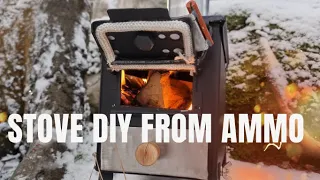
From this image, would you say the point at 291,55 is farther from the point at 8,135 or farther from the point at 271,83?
the point at 8,135

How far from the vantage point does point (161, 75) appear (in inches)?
116

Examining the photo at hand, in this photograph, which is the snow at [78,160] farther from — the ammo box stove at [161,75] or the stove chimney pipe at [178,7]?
the stove chimney pipe at [178,7]

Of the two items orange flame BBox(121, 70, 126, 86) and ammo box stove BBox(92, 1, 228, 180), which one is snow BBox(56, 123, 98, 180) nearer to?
ammo box stove BBox(92, 1, 228, 180)

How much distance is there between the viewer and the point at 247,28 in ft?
15.9

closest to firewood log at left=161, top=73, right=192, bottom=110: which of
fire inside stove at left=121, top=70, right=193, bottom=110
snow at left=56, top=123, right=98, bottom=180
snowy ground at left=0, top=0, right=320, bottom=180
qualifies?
fire inside stove at left=121, top=70, right=193, bottom=110

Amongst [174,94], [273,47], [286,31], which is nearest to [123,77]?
[174,94]

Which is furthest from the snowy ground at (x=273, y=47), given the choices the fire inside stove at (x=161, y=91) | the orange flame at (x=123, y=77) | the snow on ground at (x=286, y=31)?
the orange flame at (x=123, y=77)

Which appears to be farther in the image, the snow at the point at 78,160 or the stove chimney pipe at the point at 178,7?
the snow at the point at 78,160

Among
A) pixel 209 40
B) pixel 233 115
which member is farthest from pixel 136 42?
pixel 233 115

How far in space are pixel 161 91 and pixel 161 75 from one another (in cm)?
15

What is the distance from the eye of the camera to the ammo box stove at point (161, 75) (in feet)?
7.92

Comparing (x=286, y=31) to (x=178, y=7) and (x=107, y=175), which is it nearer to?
(x=178, y=7)

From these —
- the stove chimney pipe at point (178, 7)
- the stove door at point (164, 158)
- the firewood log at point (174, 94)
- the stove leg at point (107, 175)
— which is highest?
the stove chimney pipe at point (178, 7)

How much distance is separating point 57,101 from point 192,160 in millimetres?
2539
